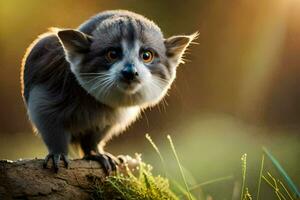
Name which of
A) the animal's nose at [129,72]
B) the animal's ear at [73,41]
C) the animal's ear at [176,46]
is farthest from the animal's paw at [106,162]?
the animal's ear at [176,46]

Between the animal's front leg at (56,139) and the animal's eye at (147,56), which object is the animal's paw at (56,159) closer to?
the animal's front leg at (56,139)

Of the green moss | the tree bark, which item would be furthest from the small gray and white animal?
the tree bark

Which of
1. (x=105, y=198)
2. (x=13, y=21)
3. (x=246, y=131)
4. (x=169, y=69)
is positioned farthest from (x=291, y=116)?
(x=105, y=198)

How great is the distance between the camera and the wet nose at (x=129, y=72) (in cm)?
580

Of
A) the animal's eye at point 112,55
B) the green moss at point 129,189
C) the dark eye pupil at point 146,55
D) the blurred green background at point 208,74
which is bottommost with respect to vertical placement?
the green moss at point 129,189

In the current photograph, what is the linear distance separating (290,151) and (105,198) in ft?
18.5

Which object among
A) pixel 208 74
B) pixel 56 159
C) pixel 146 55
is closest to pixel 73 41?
pixel 146 55

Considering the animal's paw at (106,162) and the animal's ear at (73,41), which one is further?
the animal's ear at (73,41)

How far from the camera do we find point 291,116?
1294 cm

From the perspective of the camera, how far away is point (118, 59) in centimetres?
604

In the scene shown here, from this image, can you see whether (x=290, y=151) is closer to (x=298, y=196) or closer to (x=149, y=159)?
(x=149, y=159)

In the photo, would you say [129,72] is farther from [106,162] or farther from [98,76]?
[106,162]

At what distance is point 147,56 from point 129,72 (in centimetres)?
44

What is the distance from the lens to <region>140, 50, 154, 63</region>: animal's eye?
6145 mm
